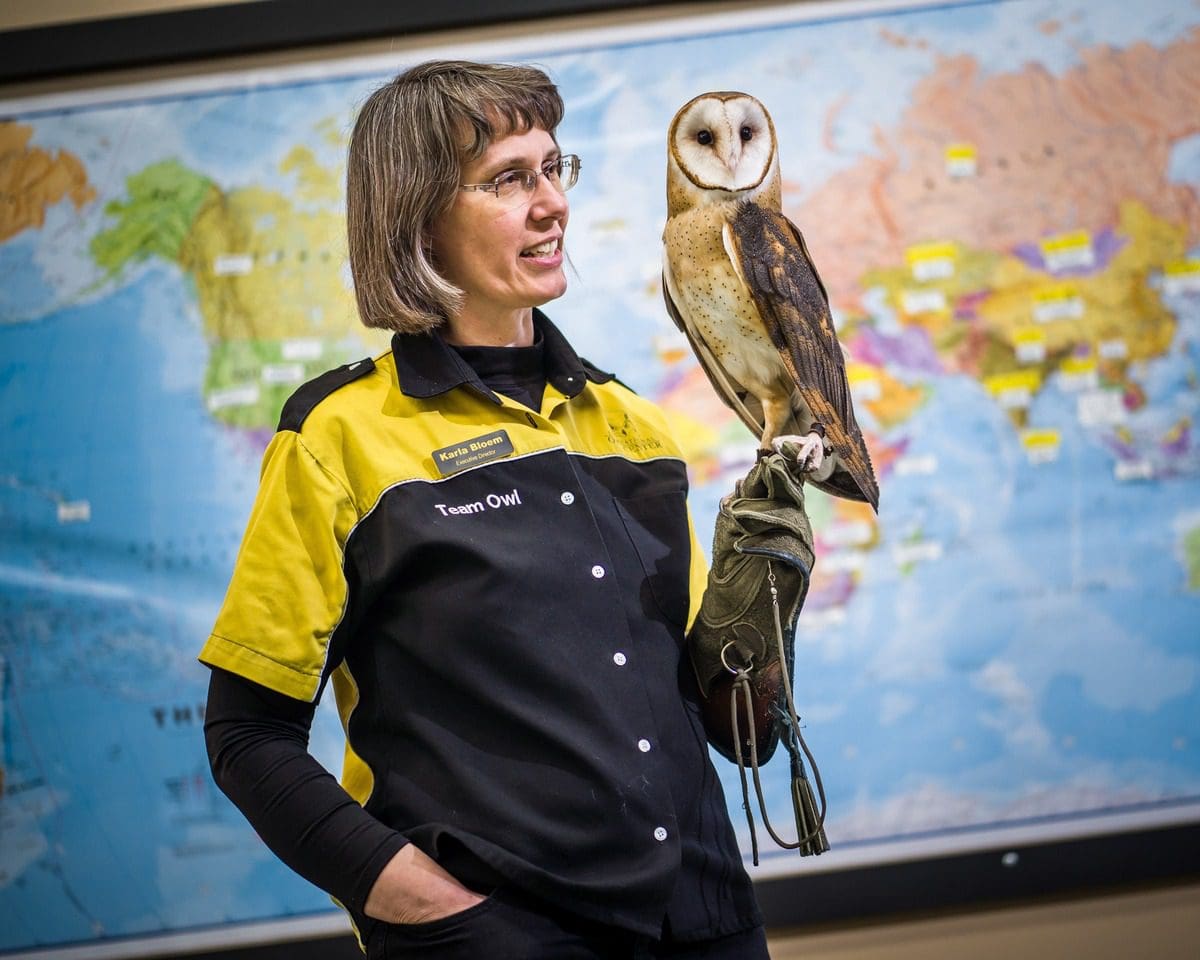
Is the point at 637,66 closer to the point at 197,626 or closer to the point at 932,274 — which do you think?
the point at 932,274

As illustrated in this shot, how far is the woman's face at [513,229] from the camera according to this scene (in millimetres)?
1120

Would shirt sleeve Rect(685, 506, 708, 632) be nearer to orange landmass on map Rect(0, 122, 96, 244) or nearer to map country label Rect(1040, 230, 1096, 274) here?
map country label Rect(1040, 230, 1096, 274)

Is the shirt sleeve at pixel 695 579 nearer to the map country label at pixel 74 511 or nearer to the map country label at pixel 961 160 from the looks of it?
the map country label at pixel 961 160

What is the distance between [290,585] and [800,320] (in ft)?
1.84

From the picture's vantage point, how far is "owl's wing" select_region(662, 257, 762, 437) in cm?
126

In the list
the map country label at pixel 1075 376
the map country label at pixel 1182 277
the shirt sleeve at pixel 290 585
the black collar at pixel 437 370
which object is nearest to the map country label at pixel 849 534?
the map country label at pixel 1075 376

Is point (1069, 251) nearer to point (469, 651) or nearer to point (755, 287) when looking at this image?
point (755, 287)

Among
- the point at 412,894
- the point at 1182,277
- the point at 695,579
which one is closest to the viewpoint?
the point at 412,894

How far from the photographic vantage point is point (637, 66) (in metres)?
2.08

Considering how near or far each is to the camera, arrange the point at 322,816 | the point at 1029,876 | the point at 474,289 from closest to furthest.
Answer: the point at 322,816 → the point at 474,289 → the point at 1029,876

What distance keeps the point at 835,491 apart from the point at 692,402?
939mm

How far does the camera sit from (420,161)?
1112mm

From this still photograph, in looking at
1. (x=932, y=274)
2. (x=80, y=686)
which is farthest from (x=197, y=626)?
(x=932, y=274)

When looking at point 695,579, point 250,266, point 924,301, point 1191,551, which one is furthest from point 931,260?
point 250,266
